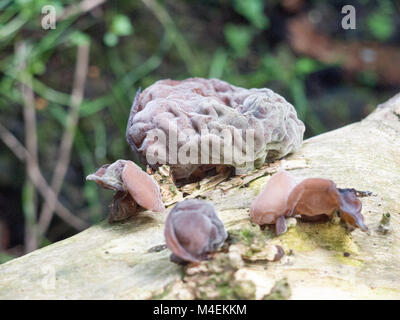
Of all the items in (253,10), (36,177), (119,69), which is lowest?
(36,177)

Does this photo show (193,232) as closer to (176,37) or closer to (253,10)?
(176,37)

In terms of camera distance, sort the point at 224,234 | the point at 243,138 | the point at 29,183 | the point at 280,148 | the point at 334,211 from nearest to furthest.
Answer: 1. the point at 224,234
2. the point at 334,211
3. the point at 243,138
4. the point at 280,148
5. the point at 29,183

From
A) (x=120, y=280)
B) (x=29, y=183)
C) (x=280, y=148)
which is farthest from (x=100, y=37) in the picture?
(x=120, y=280)

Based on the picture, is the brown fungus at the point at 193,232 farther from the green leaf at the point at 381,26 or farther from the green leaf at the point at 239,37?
the green leaf at the point at 381,26

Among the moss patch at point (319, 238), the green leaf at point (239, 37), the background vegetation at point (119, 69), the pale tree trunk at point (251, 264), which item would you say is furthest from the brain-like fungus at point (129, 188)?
the green leaf at point (239, 37)

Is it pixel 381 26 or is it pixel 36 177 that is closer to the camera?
pixel 36 177

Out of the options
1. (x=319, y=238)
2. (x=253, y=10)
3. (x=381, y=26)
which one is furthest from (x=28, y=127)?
(x=381, y=26)
